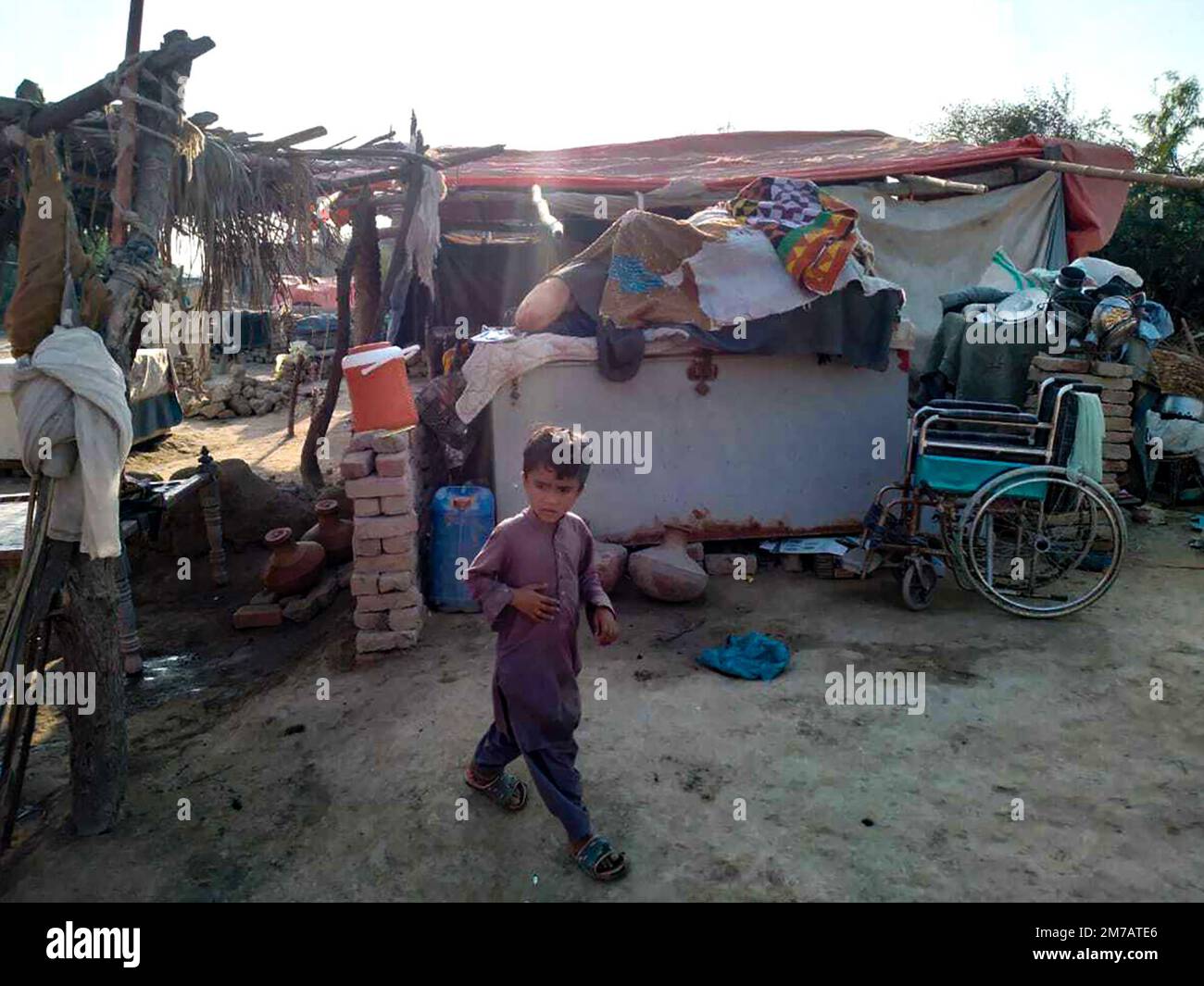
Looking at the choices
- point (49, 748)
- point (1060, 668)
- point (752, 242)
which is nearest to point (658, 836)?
point (1060, 668)

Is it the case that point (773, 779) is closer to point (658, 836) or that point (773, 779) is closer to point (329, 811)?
point (658, 836)

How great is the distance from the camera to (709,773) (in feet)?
10.5

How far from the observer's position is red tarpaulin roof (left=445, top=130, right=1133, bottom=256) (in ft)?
27.5

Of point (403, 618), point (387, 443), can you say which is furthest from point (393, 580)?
point (387, 443)

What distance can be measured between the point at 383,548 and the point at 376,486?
34cm

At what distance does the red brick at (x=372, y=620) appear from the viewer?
14.6ft

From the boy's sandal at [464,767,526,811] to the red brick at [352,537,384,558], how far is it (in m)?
1.67

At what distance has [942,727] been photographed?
3.49m

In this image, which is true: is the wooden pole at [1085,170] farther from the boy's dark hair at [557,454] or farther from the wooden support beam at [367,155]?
the boy's dark hair at [557,454]

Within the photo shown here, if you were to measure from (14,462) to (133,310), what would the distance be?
26.3ft

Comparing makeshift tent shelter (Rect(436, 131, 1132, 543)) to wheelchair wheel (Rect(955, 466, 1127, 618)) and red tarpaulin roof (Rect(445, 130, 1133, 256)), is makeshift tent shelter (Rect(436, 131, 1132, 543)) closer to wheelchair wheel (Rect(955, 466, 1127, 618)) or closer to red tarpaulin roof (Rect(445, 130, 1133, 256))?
red tarpaulin roof (Rect(445, 130, 1133, 256))

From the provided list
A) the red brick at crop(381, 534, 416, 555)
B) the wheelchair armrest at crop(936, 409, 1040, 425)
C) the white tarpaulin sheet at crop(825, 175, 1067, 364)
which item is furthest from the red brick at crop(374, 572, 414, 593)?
the white tarpaulin sheet at crop(825, 175, 1067, 364)

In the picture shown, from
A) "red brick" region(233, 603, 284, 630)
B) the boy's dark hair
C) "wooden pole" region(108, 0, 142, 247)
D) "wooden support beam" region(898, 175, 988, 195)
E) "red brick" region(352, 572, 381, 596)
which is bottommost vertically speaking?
"red brick" region(233, 603, 284, 630)

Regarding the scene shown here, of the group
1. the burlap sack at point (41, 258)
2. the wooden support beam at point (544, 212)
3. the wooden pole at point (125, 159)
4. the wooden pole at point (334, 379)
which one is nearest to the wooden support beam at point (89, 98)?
the wooden pole at point (125, 159)
